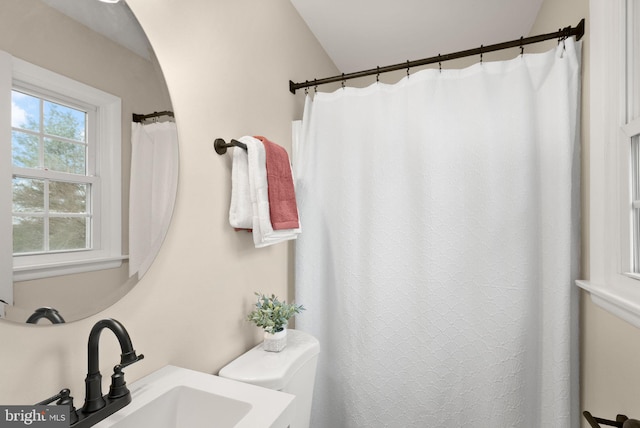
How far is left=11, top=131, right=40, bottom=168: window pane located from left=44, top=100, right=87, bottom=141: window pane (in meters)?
0.04

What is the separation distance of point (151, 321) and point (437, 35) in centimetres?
242

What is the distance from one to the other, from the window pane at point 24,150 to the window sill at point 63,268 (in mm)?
219

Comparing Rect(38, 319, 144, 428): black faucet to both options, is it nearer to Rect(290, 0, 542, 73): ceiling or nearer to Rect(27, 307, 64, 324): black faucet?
Rect(27, 307, 64, 324): black faucet

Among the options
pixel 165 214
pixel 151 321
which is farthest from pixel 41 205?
pixel 151 321

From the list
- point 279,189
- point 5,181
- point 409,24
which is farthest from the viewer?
point 409,24

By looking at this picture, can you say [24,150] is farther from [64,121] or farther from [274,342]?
[274,342]

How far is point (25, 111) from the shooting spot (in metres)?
0.68

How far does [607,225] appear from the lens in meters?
1.16

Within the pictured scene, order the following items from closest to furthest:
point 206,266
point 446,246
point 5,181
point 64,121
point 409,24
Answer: point 5,181
point 64,121
point 206,266
point 446,246
point 409,24

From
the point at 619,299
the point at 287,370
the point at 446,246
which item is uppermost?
the point at 446,246

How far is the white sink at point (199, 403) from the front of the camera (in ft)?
2.71

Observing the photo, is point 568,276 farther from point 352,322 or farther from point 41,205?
point 41,205

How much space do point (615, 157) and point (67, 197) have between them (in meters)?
1.65

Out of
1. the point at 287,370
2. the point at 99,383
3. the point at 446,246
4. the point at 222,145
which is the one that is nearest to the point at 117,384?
the point at 99,383
